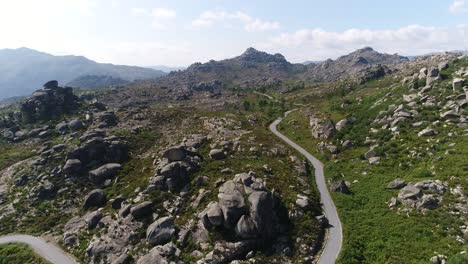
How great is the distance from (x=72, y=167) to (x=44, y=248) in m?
28.6

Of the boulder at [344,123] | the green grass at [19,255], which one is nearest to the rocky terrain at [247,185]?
the boulder at [344,123]

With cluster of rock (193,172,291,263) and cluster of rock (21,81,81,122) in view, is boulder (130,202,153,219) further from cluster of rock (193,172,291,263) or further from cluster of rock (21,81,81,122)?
cluster of rock (21,81,81,122)

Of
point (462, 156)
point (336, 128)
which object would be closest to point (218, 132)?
point (336, 128)

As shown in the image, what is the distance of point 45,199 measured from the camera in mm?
81125

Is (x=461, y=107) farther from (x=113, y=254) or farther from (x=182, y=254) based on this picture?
(x=113, y=254)

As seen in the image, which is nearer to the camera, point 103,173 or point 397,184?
point 397,184

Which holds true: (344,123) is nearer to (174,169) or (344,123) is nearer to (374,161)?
(374,161)

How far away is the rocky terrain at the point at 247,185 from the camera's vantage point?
175 ft

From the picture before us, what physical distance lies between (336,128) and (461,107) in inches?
1422

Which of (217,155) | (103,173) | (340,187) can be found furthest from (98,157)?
(340,187)

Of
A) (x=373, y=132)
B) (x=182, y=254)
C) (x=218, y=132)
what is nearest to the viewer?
(x=182, y=254)

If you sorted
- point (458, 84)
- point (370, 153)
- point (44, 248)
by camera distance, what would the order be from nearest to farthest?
point (44, 248), point (370, 153), point (458, 84)

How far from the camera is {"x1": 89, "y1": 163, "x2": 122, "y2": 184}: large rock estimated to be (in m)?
83.2

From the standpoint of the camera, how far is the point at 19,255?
60.9 m
